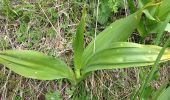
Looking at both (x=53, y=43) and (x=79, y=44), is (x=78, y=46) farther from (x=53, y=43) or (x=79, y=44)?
(x=53, y=43)

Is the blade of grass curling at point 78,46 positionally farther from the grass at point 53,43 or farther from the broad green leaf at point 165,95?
the broad green leaf at point 165,95

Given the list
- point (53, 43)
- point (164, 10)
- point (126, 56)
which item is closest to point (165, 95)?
point (126, 56)

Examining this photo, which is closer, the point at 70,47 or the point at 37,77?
the point at 37,77

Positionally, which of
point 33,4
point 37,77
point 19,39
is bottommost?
point 37,77

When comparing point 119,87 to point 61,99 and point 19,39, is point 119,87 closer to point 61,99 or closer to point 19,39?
point 61,99

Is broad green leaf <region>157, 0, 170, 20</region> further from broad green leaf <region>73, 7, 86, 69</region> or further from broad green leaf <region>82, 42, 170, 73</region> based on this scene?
broad green leaf <region>73, 7, 86, 69</region>

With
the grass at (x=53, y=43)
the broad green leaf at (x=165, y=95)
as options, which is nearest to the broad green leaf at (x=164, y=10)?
the grass at (x=53, y=43)

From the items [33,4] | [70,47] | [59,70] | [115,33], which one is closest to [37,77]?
[59,70]

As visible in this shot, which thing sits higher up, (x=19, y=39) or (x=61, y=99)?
(x=19, y=39)
